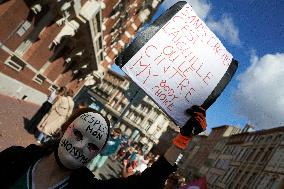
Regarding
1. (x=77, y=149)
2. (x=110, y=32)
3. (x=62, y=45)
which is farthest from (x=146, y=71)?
(x=110, y=32)

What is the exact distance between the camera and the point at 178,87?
11.8 ft

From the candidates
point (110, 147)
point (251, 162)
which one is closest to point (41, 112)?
point (110, 147)

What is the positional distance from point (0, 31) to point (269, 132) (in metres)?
41.2

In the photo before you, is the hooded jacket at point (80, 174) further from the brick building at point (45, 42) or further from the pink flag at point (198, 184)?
the brick building at point (45, 42)

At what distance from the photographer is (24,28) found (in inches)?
666

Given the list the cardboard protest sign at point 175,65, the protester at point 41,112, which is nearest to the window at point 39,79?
the protester at point 41,112

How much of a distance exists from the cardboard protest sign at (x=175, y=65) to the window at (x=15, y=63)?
14395 millimetres

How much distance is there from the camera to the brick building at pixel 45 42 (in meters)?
16.2

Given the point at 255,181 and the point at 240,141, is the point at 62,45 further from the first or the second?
the point at 240,141

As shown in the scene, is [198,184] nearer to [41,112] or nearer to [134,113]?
[41,112]

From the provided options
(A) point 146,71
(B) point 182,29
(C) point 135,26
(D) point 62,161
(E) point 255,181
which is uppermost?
(C) point 135,26

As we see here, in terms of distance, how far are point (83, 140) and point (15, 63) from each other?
1599cm

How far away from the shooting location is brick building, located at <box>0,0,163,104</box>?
16.2 meters

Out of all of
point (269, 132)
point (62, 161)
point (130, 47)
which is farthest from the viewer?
point (269, 132)
